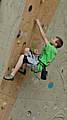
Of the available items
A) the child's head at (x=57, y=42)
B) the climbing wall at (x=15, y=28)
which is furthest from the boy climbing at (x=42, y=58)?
the climbing wall at (x=15, y=28)

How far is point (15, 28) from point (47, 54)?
2.35 feet

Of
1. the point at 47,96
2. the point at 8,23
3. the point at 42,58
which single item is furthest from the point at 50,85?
the point at 8,23

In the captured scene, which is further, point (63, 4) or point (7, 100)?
point (63, 4)

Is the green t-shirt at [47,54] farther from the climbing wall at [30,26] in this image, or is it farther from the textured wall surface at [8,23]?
the textured wall surface at [8,23]

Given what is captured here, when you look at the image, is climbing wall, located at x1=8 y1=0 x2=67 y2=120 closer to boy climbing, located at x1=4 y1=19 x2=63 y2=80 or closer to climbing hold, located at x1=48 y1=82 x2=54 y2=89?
climbing hold, located at x1=48 y1=82 x2=54 y2=89

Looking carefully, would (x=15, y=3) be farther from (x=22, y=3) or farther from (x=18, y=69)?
(x=18, y=69)

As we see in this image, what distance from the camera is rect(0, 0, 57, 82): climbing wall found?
801 centimetres

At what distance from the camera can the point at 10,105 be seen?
8180mm

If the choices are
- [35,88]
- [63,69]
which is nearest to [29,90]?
[35,88]

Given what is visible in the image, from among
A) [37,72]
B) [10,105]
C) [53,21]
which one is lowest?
[10,105]

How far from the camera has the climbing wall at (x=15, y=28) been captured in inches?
315

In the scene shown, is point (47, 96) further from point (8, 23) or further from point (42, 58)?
point (8, 23)

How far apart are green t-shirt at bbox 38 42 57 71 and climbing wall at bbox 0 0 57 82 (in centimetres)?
42

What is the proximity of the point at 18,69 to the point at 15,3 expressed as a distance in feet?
3.78
